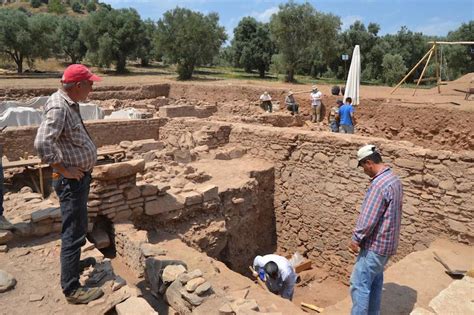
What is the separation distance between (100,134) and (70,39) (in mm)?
31050

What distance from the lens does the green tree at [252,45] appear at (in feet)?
129

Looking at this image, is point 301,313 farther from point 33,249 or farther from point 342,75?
point 342,75

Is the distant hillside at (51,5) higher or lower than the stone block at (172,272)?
higher

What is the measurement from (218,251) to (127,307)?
144 inches

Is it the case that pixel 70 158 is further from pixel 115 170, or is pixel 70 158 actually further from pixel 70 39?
pixel 70 39

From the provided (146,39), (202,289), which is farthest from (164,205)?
(146,39)

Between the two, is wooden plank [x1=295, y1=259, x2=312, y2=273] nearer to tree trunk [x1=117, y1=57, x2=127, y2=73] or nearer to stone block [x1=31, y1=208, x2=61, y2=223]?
stone block [x1=31, y1=208, x2=61, y2=223]

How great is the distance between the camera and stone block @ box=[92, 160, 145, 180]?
560 centimetres

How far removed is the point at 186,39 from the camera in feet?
102

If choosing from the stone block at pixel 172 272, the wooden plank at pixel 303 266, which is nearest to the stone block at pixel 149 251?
the stone block at pixel 172 272

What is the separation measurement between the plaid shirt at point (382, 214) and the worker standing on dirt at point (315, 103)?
39.0 feet

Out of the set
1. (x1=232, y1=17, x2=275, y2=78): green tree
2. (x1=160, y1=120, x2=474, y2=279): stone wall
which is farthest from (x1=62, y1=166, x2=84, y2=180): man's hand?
(x1=232, y1=17, x2=275, y2=78): green tree

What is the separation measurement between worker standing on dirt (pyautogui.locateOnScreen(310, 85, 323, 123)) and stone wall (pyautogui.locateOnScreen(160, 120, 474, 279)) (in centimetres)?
602

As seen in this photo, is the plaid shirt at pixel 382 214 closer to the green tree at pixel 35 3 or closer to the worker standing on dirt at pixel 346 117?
the worker standing on dirt at pixel 346 117
